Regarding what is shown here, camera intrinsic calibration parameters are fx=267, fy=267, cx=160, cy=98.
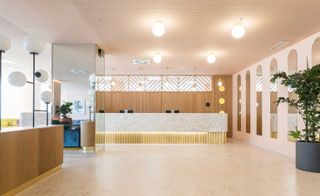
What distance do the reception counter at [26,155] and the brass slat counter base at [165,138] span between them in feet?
15.7

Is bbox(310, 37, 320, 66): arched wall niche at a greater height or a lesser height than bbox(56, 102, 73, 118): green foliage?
greater

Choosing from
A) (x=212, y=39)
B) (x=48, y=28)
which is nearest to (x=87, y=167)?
(x=48, y=28)

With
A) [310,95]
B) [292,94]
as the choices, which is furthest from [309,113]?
[292,94]

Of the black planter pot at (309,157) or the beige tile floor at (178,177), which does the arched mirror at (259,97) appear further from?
the black planter pot at (309,157)

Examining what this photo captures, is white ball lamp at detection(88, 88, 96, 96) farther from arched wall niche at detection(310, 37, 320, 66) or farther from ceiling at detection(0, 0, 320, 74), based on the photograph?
arched wall niche at detection(310, 37, 320, 66)

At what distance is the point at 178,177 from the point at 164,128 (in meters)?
5.30

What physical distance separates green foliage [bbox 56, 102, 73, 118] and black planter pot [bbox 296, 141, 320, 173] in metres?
5.74

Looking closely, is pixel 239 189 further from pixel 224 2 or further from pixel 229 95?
pixel 229 95

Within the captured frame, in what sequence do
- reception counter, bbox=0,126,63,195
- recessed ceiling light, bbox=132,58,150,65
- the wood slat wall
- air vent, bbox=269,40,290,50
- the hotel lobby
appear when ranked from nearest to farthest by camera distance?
reception counter, bbox=0,126,63,195 → the hotel lobby → air vent, bbox=269,40,290,50 → recessed ceiling light, bbox=132,58,150,65 → the wood slat wall

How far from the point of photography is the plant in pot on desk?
7250 mm

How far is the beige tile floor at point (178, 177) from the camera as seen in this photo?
406 cm

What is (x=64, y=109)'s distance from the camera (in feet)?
23.8

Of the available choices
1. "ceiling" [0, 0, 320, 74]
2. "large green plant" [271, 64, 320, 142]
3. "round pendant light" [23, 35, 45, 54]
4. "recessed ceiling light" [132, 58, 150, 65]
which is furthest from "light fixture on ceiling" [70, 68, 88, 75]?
"large green plant" [271, 64, 320, 142]

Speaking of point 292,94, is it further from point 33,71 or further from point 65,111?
point 33,71
